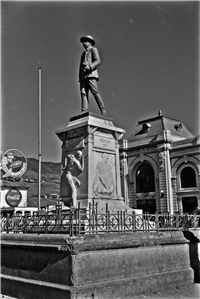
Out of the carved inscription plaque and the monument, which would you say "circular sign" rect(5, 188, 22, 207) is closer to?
the monument

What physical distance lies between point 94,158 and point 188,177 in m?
32.7

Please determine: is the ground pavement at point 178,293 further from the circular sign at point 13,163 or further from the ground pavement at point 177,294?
the circular sign at point 13,163

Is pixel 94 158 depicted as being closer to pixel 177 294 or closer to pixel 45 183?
pixel 177 294

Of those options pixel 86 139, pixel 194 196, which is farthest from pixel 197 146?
pixel 86 139

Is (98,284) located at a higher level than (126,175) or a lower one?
lower

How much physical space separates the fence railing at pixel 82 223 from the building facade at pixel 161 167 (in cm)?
2987

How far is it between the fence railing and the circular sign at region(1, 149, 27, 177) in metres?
38.0

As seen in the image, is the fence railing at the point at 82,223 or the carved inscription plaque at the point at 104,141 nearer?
the fence railing at the point at 82,223

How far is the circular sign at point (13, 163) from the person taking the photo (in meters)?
50.6

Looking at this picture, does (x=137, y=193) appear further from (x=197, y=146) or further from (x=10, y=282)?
(x=10, y=282)

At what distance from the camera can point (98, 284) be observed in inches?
367

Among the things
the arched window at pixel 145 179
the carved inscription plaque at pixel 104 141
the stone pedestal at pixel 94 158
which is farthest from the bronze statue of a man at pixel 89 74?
the arched window at pixel 145 179

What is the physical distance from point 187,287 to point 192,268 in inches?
44.5

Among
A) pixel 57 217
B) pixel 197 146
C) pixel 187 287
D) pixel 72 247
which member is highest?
pixel 197 146
